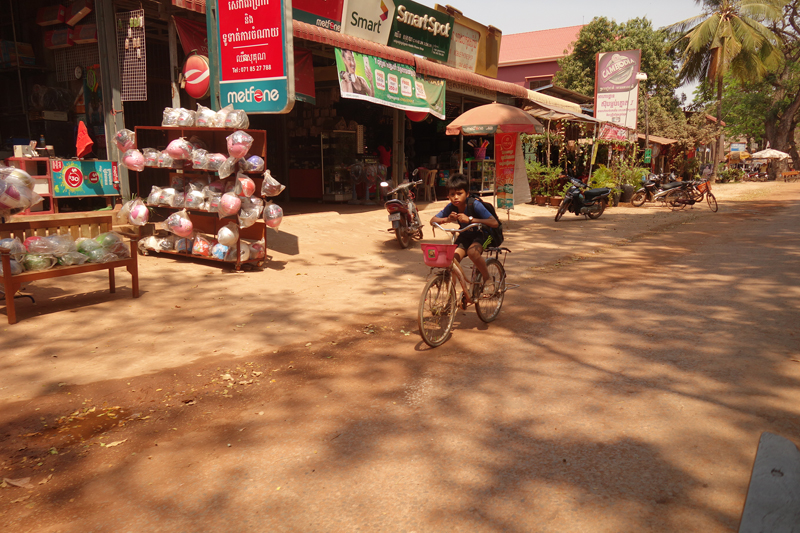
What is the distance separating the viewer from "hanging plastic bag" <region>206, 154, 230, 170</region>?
8148 mm

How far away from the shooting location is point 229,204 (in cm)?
790

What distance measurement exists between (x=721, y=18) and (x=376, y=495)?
38.1m

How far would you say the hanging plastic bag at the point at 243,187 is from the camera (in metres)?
8.02

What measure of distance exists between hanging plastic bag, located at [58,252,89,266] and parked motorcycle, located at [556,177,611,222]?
473 inches

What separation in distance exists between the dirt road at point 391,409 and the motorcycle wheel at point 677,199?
11412mm

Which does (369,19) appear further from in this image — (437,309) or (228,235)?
(437,309)

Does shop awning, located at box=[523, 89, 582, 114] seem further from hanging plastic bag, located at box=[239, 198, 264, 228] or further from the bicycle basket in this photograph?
the bicycle basket

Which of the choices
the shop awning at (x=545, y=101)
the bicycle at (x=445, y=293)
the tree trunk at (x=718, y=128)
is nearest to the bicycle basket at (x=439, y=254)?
the bicycle at (x=445, y=293)

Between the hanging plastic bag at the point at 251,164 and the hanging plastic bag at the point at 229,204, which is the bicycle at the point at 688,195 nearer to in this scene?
the hanging plastic bag at the point at 251,164

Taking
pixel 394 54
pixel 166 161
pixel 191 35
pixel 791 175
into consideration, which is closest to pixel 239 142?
pixel 166 161

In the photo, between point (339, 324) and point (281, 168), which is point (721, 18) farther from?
point (339, 324)

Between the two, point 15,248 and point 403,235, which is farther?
point 403,235

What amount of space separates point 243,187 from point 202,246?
118 centimetres

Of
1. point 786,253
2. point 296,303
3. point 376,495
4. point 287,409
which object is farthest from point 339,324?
point 786,253
